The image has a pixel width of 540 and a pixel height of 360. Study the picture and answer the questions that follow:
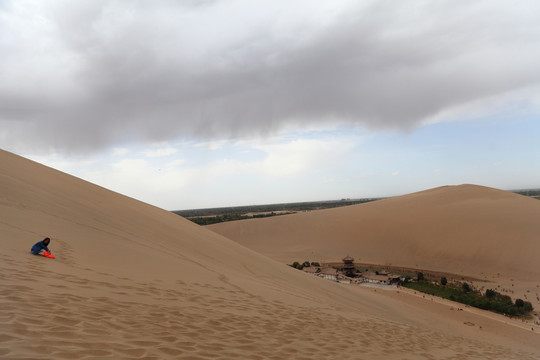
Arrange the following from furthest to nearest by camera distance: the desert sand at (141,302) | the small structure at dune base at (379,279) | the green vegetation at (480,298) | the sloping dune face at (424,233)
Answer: the sloping dune face at (424,233), the small structure at dune base at (379,279), the green vegetation at (480,298), the desert sand at (141,302)

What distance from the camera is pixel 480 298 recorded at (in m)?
19.0

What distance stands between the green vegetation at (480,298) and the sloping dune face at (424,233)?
10.4 metres

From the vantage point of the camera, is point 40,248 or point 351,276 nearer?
point 40,248

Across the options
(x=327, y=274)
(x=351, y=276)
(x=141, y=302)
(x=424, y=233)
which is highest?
(x=141, y=302)

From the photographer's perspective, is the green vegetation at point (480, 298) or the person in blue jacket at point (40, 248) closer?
the person in blue jacket at point (40, 248)

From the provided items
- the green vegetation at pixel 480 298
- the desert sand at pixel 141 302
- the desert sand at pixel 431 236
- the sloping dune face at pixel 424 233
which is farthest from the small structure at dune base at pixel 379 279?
the desert sand at pixel 141 302

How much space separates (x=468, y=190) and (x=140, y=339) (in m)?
67.0

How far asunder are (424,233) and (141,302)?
42.5 meters

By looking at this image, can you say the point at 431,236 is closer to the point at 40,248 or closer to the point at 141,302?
the point at 141,302

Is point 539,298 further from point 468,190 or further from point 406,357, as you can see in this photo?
point 468,190

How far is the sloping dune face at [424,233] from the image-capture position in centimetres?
3297

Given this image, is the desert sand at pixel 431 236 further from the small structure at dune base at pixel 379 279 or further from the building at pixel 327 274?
the building at pixel 327 274

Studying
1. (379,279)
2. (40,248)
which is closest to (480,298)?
(379,279)

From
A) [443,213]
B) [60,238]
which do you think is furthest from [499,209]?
→ [60,238]
